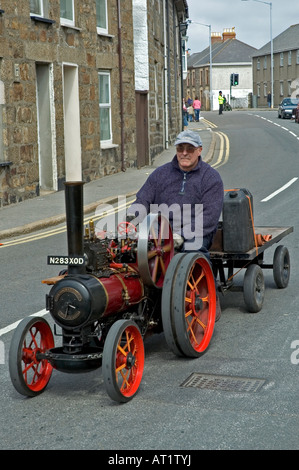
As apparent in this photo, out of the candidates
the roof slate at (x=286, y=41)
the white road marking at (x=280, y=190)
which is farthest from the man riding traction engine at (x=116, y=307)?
the roof slate at (x=286, y=41)

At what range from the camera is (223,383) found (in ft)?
17.1

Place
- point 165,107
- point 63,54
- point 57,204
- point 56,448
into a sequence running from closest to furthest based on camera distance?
1. point 56,448
2. point 57,204
3. point 63,54
4. point 165,107

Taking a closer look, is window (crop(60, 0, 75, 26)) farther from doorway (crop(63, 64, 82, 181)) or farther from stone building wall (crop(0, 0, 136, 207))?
doorway (crop(63, 64, 82, 181))

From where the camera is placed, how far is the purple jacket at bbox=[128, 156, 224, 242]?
6254mm

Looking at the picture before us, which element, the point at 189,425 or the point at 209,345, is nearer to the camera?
the point at 189,425

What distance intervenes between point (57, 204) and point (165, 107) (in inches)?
610

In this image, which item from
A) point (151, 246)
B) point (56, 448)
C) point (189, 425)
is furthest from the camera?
point (151, 246)

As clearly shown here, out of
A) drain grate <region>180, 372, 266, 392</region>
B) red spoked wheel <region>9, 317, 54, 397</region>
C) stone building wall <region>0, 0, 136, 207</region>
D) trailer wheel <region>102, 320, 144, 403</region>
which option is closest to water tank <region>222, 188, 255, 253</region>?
drain grate <region>180, 372, 266, 392</region>

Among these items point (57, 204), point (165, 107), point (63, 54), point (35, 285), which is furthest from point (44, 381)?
point (165, 107)

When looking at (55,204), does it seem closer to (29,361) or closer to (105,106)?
(105,106)

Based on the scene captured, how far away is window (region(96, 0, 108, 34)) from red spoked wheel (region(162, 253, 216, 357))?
52.3ft

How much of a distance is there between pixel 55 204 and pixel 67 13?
575cm

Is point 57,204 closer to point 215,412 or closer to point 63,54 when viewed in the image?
point 63,54

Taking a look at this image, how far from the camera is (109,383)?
4.65 meters
